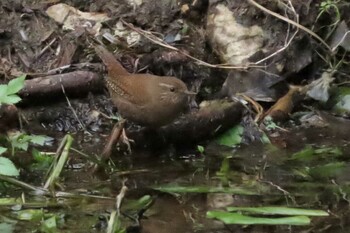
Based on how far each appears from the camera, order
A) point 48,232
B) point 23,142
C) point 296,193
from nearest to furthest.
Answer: point 48,232
point 296,193
point 23,142

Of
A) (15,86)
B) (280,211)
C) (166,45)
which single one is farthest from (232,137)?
(15,86)

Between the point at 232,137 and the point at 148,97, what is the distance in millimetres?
590

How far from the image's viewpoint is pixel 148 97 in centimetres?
543

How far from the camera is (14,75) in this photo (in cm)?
610

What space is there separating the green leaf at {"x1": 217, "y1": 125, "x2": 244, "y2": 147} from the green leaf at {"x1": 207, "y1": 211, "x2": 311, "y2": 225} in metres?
1.76

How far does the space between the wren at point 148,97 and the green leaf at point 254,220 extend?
70.2 inches

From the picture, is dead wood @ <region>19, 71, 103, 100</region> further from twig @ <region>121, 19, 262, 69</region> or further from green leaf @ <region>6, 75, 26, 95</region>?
green leaf @ <region>6, 75, 26, 95</region>

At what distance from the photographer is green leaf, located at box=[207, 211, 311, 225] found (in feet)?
11.6

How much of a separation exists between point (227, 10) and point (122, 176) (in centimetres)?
229

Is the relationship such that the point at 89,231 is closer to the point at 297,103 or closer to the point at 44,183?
the point at 44,183

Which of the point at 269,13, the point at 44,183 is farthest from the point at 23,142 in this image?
the point at 269,13

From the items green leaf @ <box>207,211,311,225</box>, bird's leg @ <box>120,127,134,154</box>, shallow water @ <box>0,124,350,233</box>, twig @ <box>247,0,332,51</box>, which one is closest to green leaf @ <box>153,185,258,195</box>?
shallow water @ <box>0,124,350,233</box>

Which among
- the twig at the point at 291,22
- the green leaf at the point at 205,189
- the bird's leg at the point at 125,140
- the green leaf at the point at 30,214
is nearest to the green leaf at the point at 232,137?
the bird's leg at the point at 125,140

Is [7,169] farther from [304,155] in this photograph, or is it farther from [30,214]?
[304,155]
